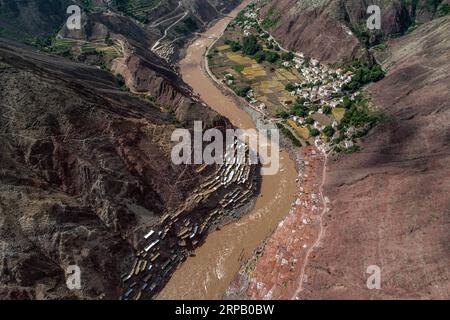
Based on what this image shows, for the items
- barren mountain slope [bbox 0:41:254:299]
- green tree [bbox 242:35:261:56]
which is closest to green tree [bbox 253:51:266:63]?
green tree [bbox 242:35:261:56]

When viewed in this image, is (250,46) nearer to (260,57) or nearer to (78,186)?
(260,57)

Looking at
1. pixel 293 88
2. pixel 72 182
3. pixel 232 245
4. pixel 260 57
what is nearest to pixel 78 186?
pixel 72 182

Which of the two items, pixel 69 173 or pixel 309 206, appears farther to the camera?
pixel 309 206

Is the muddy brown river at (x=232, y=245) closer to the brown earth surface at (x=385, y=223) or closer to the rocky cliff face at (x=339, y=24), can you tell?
the brown earth surface at (x=385, y=223)

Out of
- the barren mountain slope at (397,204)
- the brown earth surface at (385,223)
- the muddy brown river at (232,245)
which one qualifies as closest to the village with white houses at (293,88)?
the barren mountain slope at (397,204)
